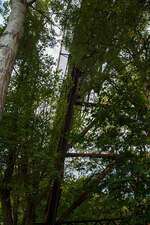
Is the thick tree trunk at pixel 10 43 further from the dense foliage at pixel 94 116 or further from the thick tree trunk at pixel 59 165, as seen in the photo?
the thick tree trunk at pixel 59 165

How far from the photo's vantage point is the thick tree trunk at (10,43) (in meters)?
2.76

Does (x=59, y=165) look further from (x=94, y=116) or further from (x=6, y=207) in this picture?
(x=94, y=116)

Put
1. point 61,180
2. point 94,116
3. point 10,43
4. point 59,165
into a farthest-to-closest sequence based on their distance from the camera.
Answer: point 59,165, point 61,180, point 10,43, point 94,116

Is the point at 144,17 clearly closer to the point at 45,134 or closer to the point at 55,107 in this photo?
the point at 55,107

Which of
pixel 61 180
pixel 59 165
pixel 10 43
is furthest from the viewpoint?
pixel 59 165

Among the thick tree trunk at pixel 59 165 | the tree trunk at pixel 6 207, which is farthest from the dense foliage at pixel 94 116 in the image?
the thick tree trunk at pixel 59 165

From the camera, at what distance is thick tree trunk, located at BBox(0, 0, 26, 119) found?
2761 millimetres

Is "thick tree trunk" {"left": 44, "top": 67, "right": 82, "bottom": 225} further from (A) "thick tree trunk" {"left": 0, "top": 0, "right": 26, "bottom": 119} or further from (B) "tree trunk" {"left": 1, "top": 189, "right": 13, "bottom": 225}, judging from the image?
(A) "thick tree trunk" {"left": 0, "top": 0, "right": 26, "bottom": 119}

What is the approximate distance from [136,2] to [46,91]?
235cm

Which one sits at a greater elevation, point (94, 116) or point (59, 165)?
point (94, 116)

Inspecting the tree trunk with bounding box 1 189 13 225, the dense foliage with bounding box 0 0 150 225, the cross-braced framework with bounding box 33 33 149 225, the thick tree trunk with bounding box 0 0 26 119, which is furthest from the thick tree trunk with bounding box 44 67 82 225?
the thick tree trunk with bounding box 0 0 26 119

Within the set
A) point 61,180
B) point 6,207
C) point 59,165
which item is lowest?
point 6,207

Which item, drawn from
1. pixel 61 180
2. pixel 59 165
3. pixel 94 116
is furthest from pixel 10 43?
pixel 61 180

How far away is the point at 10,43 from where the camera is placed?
3115 mm
